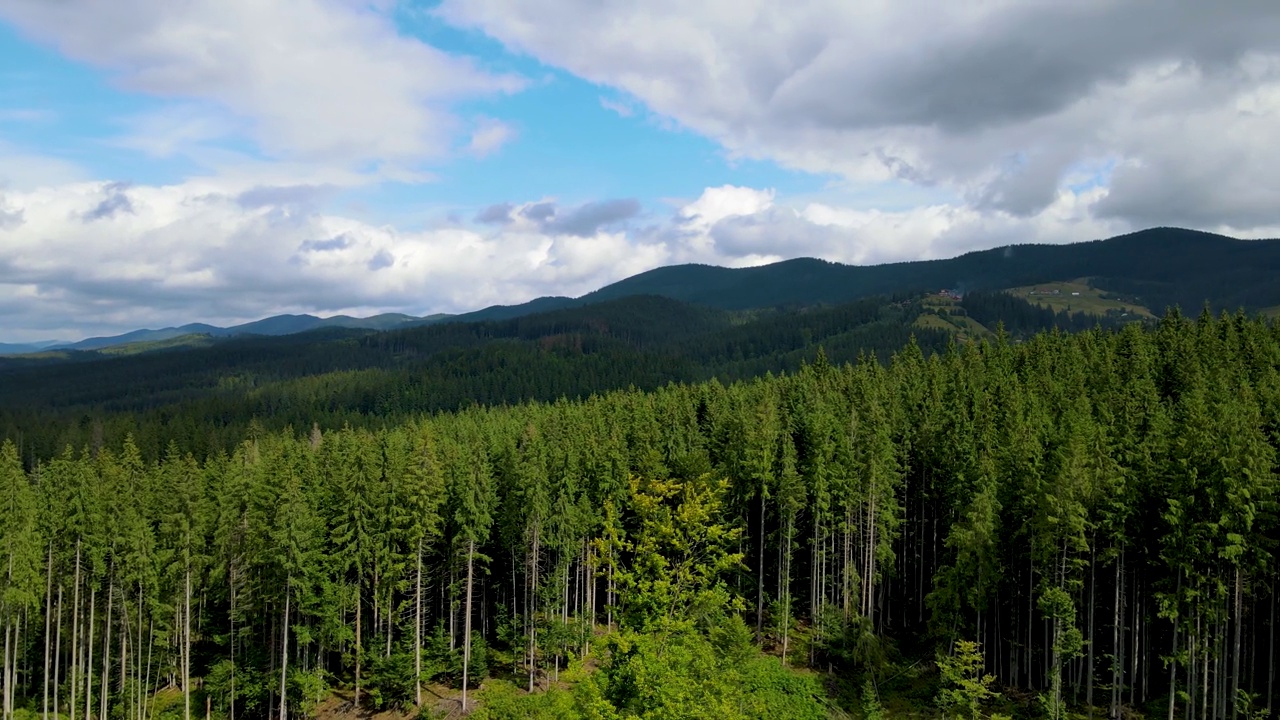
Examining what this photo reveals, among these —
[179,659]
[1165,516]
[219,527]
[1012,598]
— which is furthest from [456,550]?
[1165,516]

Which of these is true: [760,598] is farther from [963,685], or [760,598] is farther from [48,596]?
[48,596]

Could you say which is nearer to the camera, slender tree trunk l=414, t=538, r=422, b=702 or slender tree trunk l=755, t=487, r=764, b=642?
slender tree trunk l=414, t=538, r=422, b=702

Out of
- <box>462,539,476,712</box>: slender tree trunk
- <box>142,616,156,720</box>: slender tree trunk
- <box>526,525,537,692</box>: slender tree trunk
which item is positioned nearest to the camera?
<box>462,539,476,712</box>: slender tree trunk

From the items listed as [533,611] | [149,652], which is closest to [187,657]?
[149,652]

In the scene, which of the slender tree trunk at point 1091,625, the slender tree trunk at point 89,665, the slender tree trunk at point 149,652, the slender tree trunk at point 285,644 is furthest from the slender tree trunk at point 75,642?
the slender tree trunk at point 1091,625

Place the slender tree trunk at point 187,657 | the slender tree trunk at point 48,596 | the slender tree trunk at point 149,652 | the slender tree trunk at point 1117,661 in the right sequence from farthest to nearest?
the slender tree trunk at point 149,652 → the slender tree trunk at point 48,596 → the slender tree trunk at point 187,657 → the slender tree trunk at point 1117,661

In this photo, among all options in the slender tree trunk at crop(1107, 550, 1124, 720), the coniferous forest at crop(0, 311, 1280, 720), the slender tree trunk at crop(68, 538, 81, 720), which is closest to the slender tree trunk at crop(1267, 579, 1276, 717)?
the coniferous forest at crop(0, 311, 1280, 720)

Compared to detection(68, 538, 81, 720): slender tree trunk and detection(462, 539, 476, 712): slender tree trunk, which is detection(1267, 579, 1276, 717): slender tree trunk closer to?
detection(462, 539, 476, 712): slender tree trunk

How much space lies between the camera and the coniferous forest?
3950 cm

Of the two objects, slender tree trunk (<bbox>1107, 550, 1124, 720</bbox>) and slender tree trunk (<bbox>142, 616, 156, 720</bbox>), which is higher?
slender tree trunk (<bbox>1107, 550, 1124, 720</bbox>)

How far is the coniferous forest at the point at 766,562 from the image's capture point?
130 ft

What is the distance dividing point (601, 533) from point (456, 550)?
1157cm

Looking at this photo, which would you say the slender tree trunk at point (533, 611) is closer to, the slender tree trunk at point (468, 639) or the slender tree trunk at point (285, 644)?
the slender tree trunk at point (468, 639)

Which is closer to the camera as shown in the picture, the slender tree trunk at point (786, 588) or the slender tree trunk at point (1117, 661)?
the slender tree trunk at point (1117, 661)
